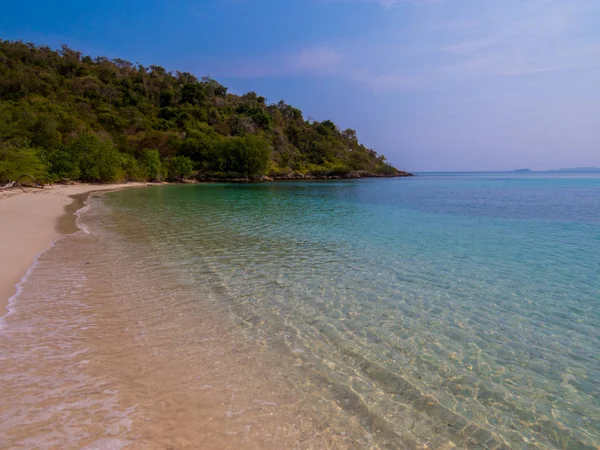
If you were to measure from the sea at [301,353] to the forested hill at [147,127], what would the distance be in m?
42.8

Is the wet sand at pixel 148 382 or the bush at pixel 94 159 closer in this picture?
the wet sand at pixel 148 382

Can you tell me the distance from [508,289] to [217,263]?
24.7 ft

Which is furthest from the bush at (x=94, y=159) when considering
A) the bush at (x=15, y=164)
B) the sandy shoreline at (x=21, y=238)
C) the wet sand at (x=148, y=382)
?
the wet sand at (x=148, y=382)

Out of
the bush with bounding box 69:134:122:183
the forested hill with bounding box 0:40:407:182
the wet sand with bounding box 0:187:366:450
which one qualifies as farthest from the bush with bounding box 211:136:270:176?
the wet sand with bounding box 0:187:366:450

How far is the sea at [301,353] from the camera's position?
Answer: 3307 millimetres

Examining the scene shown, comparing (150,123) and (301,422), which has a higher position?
→ (150,123)

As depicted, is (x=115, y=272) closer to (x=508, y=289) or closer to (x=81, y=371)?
(x=81, y=371)

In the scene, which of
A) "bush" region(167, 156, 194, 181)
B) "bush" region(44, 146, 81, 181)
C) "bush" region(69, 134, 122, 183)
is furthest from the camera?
"bush" region(167, 156, 194, 181)

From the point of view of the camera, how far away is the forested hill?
2183 inches

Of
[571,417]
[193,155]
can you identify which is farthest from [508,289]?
[193,155]

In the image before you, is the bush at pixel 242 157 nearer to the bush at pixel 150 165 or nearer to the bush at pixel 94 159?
the bush at pixel 150 165

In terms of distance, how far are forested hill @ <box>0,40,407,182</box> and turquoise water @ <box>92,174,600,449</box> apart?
4234 cm

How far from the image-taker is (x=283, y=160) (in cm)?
10119

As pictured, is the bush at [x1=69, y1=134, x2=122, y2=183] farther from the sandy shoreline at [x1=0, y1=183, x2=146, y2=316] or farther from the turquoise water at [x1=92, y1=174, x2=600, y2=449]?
the turquoise water at [x1=92, y1=174, x2=600, y2=449]
